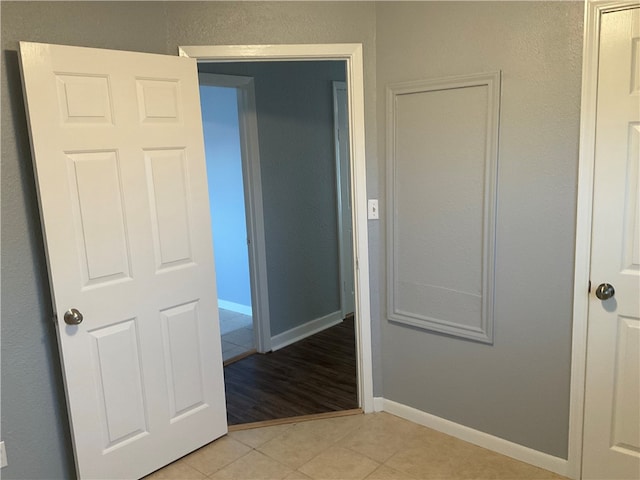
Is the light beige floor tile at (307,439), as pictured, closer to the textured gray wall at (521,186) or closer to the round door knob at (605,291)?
the textured gray wall at (521,186)

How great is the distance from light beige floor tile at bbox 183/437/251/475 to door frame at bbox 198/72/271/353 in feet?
3.93

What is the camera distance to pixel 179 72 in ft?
7.73

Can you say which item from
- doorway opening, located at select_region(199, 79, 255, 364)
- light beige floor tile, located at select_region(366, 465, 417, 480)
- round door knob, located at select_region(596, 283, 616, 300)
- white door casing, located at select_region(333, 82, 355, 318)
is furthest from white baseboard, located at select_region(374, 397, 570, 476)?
doorway opening, located at select_region(199, 79, 255, 364)

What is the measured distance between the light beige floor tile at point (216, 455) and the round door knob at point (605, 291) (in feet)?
5.99

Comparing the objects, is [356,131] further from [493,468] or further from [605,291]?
[493,468]

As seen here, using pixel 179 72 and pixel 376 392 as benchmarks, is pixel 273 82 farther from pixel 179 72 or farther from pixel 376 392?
pixel 376 392

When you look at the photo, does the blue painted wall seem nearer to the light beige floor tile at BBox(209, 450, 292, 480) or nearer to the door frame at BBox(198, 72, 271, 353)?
the door frame at BBox(198, 72, 271, 353)

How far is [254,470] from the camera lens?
2449mm

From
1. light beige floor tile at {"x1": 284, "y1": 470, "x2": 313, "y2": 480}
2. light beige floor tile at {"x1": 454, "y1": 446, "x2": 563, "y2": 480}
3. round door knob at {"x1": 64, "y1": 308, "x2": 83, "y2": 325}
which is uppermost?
round door knob at {"x1": 64, "y1": 308, "x2": 83, "y2": 325}

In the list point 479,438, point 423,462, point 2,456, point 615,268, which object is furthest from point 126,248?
point 615,268

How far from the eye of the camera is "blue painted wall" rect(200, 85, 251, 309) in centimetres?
457

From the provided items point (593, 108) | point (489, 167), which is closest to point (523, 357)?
point (489, 167)

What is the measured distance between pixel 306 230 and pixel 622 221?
2.46m

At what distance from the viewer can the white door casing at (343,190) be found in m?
4.25
